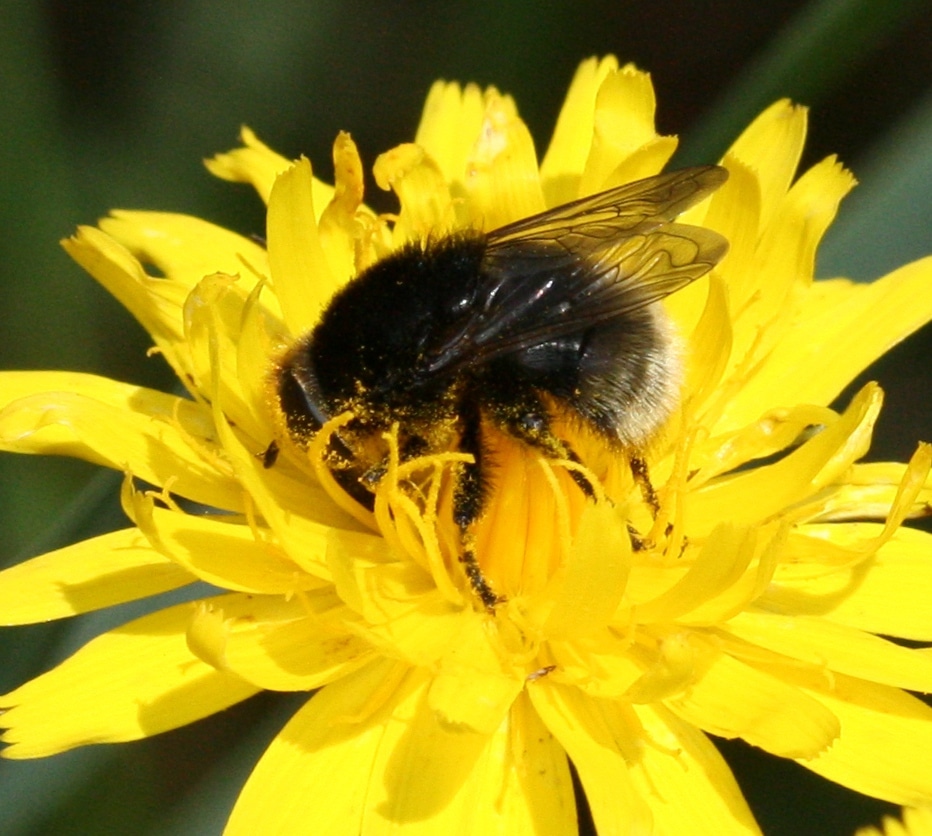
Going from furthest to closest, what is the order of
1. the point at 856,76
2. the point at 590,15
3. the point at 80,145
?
1. the point at 856,76
2. the point at 590,15
3. the point at 80,145

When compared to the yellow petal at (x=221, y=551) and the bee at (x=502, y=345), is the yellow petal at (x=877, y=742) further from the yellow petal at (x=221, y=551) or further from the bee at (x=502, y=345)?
the yellow petal at (x=221, y=551)

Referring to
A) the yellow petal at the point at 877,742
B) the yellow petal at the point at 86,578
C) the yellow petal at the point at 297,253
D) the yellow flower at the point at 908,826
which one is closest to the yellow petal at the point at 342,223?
the yellow petal at the point at 297,253

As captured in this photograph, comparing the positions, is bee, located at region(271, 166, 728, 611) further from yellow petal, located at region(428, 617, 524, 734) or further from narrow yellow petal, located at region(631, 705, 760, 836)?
narrow yellow petal, located at region(631, 705, 760, 836)

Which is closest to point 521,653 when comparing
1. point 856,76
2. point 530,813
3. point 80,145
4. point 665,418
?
point 530,813

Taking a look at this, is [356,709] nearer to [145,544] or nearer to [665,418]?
[145,544]

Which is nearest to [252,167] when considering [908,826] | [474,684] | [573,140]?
[573,140]

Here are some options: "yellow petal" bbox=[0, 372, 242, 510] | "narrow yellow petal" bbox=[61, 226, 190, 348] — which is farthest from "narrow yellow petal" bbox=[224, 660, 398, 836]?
"narrow yellow petal" bbox=[61, 226, 190, 348]

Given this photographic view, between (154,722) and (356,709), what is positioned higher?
(154,722)
